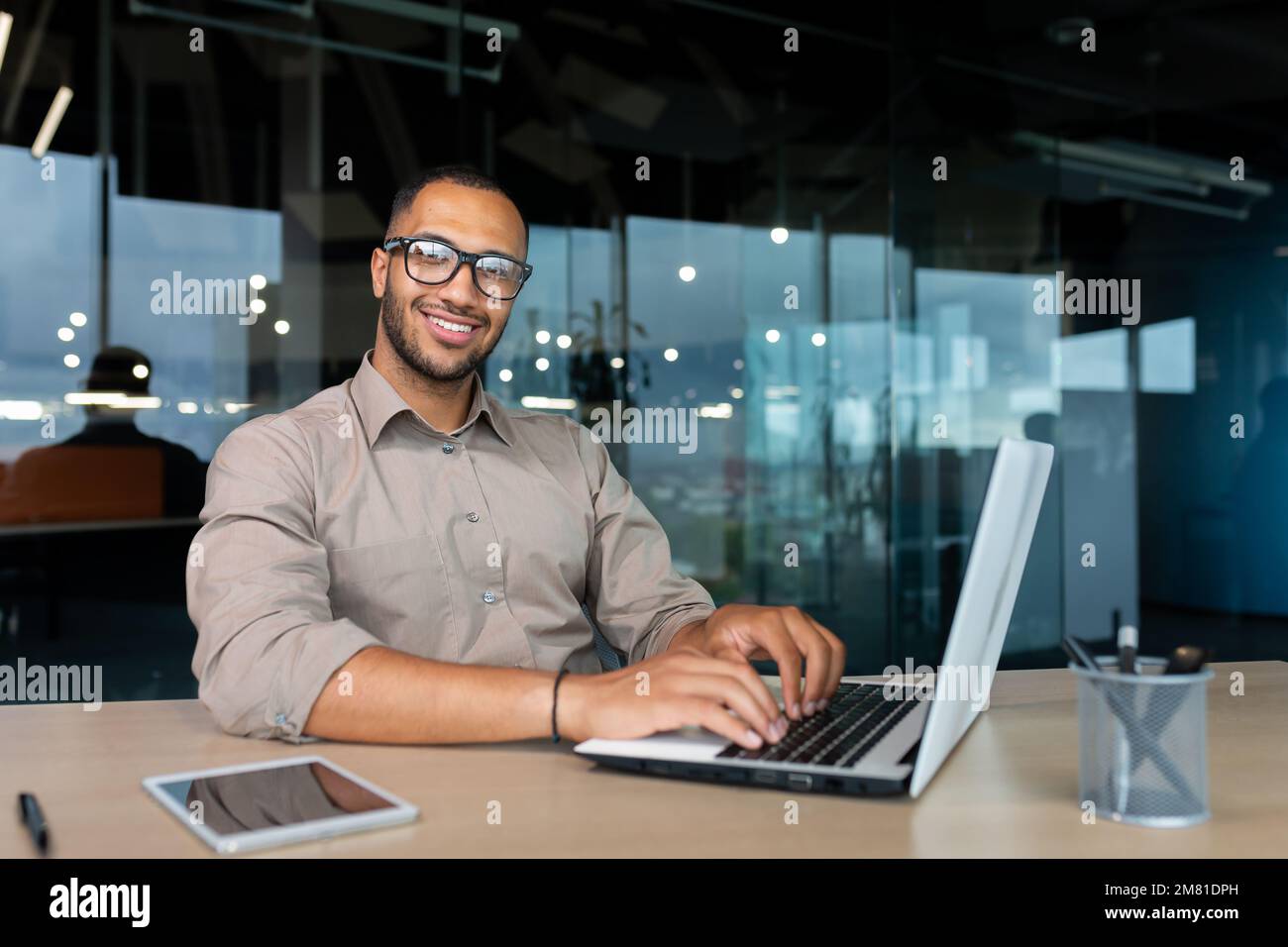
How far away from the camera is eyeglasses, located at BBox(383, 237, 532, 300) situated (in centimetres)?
170

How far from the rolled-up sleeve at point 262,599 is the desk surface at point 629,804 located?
2.2 inches

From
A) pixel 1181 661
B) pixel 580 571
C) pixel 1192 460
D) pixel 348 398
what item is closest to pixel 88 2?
pixel 348 398

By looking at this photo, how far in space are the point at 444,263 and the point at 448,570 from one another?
485 mm

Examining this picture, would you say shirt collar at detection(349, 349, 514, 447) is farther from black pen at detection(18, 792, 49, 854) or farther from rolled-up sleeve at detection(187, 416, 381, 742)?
black pen at detection(18, 792, 49, 854)

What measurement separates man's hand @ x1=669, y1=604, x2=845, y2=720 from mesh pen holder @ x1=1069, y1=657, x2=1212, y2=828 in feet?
1.17

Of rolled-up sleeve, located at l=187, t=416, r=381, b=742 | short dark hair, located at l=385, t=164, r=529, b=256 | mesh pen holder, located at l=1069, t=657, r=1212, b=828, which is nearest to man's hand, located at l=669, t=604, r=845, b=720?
mesh pen holder, located at l=1069, t=657, r=1212, b=828

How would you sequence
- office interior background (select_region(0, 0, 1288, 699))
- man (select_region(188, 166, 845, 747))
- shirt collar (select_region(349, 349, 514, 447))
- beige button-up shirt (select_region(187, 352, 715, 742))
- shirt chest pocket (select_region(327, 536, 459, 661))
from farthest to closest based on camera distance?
office interior background (select_region(0, 0, 1288, 699)) < shirt collar (select_region(349, 349, 514, 447)) < shirt chest pocket (select_region(327, 536, 459, 661)) < beige button-up shirt (select_region(187, 352, 715, 742)) < man (select_region(188, 166, 845, 747))

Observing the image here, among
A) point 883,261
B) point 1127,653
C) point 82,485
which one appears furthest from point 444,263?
point 883,261

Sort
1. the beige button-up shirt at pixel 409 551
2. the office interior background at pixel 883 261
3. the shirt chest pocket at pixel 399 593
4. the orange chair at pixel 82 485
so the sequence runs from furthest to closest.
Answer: the office interior background at pixel 883 261, the orange chair at pixel 82 485, the shirt chest pocket at pixel 399 593, the beige button-up shirt at pixel 409 551

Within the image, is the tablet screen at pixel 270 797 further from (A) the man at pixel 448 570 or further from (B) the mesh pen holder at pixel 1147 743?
(B) the mesh pen holder at pixel 1147 743

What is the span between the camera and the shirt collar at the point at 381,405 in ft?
5.55

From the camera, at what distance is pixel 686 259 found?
4723 mm

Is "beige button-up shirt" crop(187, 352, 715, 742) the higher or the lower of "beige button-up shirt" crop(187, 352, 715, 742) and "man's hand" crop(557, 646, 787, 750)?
the higher

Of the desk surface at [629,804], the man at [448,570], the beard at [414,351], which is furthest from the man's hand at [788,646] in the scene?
the beard at [414,351]
